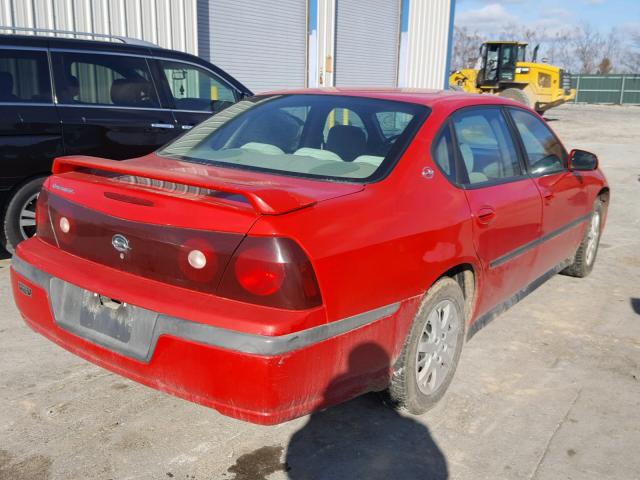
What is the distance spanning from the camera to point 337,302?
241cm

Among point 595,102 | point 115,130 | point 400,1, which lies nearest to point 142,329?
point 115,130

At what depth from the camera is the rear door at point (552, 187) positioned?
4.09 meters

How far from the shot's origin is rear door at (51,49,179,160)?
5.46 meters

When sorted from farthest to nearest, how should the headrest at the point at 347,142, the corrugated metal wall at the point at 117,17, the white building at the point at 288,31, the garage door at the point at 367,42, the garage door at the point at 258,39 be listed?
1. the garage door at the point at 367,42
2. the garage door at the point at 258,39
3. the white building at the point at 288,31
4. the corrugated metal wall at the point at 117,17
5. the headrest at the point at 347,142

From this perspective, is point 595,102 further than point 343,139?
Yes

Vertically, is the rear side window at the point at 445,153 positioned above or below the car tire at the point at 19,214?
above

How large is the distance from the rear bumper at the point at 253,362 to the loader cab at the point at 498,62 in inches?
1048

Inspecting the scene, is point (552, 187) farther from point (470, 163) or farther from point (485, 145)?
point (470, 163)

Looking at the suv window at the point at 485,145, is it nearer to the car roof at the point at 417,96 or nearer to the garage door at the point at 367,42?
the car roof at the point at 417,96

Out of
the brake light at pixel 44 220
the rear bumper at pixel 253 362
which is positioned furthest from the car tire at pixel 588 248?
the brake light at pixel 44 220

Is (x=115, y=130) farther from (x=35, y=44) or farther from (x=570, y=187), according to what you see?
(x=570, y=187)

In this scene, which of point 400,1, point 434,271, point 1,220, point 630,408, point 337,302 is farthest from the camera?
point 400,1

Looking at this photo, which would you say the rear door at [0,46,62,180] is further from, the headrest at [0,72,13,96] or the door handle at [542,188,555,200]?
the door handle at [542,188,555,200]

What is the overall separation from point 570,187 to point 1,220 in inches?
175
